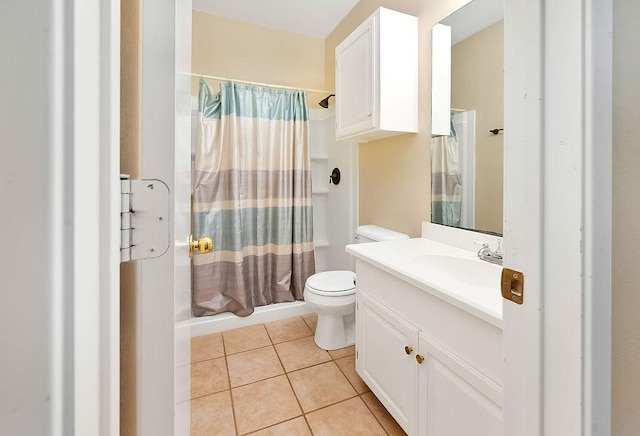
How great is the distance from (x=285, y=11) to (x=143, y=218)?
2626mm

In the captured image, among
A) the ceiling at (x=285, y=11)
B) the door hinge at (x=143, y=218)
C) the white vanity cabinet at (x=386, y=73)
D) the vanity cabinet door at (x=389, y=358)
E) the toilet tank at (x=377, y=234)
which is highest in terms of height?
the ceiling at (x=285, y=11)

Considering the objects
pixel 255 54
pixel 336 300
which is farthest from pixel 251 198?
pixel 255 54

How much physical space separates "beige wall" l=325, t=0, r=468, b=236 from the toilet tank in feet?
0.25

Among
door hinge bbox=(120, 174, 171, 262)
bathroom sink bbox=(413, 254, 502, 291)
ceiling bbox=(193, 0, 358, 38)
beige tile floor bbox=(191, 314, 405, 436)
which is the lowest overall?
beige tile floor bbox=(191, 314, 405, 436)

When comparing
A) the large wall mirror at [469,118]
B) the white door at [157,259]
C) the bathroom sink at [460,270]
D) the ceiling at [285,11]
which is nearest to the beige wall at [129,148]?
the white door at [157,259]


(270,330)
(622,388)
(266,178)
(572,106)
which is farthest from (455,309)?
(266,178)

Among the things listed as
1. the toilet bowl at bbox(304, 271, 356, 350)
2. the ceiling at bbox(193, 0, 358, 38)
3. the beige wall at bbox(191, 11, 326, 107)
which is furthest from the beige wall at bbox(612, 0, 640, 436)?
the beige wall at bbox(191, 11, 326, 107)

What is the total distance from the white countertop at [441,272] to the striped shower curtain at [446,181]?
166 millimetres

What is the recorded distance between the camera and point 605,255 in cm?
49

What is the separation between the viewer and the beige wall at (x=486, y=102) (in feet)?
4.27

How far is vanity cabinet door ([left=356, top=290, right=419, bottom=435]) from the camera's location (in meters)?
1.14

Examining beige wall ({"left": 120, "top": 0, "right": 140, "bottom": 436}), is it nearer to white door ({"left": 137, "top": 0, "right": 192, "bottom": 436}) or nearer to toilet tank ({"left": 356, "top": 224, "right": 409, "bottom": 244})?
Answer: white door ({"left": 137, "top": 0, "right": 192, "bottom": 436})

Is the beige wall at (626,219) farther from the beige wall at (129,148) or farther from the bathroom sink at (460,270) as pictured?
the beige wall at (129,148)

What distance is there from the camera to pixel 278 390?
61.7 inches
